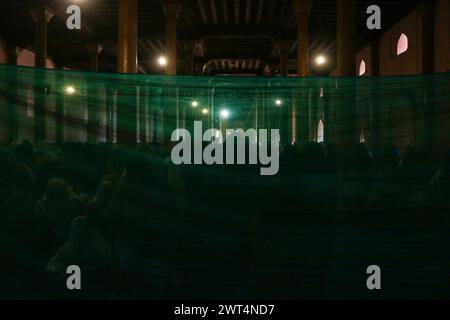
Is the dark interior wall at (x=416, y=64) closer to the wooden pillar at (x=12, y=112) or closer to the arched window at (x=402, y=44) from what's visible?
the arched window at (x=402, y=44)

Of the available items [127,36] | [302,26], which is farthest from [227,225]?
[302,26]

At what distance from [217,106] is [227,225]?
124cm

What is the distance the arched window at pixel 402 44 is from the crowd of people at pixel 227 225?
12.8 metres

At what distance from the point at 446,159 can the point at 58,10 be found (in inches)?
580

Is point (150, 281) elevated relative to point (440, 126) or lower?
lower

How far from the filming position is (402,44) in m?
17.0

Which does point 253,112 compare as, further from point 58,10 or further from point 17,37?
point 17,37

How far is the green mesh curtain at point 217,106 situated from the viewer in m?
5.07

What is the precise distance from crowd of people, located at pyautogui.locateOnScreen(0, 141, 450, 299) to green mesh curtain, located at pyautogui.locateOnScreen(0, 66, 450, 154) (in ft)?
0.66

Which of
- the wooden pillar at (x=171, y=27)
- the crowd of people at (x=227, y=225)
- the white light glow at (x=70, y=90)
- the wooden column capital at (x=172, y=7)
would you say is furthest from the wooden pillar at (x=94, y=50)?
the crowd of people at (x=227, y=225)

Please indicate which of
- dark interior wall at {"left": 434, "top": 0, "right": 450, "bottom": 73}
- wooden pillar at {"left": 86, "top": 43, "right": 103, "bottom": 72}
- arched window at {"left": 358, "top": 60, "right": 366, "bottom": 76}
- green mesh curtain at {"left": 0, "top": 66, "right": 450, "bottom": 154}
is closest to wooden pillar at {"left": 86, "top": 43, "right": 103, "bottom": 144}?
green mesh curtain at {"left": 0, "top": 66, "right": 450, "bottom": 154}

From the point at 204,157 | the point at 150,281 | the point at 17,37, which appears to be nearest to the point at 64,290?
the point at 150,281

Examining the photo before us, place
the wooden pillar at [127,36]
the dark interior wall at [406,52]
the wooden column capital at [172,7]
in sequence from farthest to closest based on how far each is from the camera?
the dark interior wall at [406,52] → the wooden column capital at [172,7] → the wooden pillar at [127,36]
